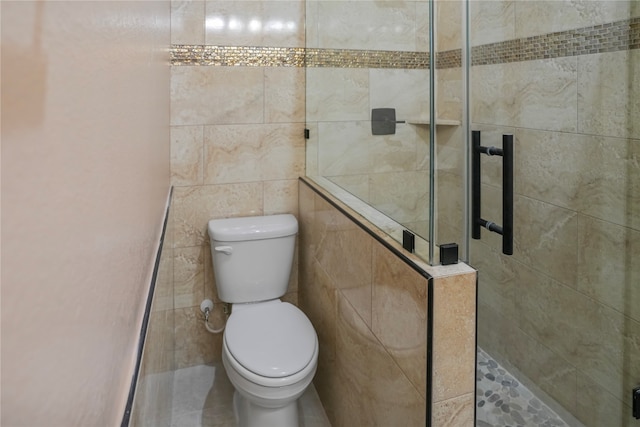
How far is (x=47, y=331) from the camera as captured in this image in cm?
28

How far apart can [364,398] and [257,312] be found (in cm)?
65

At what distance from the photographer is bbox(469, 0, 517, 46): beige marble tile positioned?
5.99ft

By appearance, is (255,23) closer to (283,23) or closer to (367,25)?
(283,23)

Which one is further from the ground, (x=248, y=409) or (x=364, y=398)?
(x=364, y=398)

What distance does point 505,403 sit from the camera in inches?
71.8

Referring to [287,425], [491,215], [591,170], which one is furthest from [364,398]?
[591,170]

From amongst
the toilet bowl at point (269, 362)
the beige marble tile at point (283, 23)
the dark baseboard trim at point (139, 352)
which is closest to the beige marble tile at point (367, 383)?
the toilet bowl at point (269, 362)

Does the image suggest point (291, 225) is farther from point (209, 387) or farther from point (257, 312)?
point (209, 387)

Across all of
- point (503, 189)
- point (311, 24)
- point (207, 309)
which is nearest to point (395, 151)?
point (503, 189)

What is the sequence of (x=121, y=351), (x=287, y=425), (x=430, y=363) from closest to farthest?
(x=121, y=351) → (x=430, y=363) → (x=287, y=425)

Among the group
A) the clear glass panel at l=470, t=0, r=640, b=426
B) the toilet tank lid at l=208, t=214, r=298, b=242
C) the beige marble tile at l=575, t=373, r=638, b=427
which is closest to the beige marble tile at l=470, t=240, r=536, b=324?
the clear glass panel at l=470, t=0, r=640, b=426

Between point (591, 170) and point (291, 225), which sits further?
point (291, 225)

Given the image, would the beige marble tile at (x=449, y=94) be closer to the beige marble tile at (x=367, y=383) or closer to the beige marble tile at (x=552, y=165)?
the beige marble tile at (x=552, y=165)

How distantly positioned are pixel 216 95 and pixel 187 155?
319 mm
